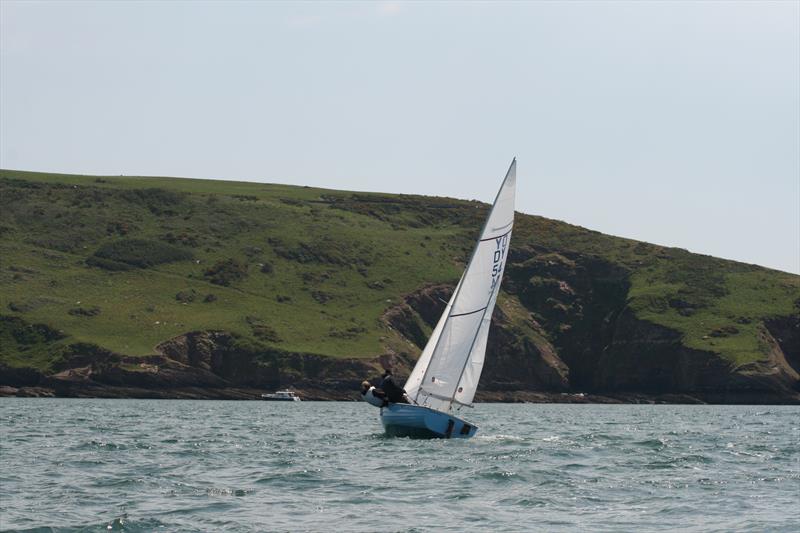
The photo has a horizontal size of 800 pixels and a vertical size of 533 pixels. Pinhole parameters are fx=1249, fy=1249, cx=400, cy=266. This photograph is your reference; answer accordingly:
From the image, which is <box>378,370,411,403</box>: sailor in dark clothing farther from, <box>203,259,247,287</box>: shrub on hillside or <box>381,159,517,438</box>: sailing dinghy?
<box>203,259,247,287</box>: shrub on hillside

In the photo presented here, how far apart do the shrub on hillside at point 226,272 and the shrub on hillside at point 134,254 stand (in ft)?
19.1

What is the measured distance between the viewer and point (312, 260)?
192875 mm

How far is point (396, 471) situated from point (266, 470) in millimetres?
4005

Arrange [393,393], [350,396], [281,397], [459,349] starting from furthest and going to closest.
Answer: [350,396] → [281,397] → [393,393] → [459,349]

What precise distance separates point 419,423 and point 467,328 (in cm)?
446

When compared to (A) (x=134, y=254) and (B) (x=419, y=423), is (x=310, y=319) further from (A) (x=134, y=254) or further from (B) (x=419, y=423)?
(B) (x=419, y=423)

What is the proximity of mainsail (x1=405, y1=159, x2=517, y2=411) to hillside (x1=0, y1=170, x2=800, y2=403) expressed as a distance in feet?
297

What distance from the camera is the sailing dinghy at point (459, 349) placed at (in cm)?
5209

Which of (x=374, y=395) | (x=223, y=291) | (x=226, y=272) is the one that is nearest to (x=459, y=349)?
(x=374, y=395)

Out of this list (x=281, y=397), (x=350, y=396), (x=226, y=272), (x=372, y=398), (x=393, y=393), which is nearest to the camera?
(x=393, y=393)

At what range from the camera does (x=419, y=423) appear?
52.3m

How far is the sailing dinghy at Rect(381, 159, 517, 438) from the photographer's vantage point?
52.1 m

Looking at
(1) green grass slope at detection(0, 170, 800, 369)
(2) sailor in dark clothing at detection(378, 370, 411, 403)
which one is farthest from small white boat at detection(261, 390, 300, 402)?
(2) sailor in dark clothing at detection(378, 370, 411, 403)

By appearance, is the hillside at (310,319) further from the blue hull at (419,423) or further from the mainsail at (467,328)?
the mainsail at (467,328)
